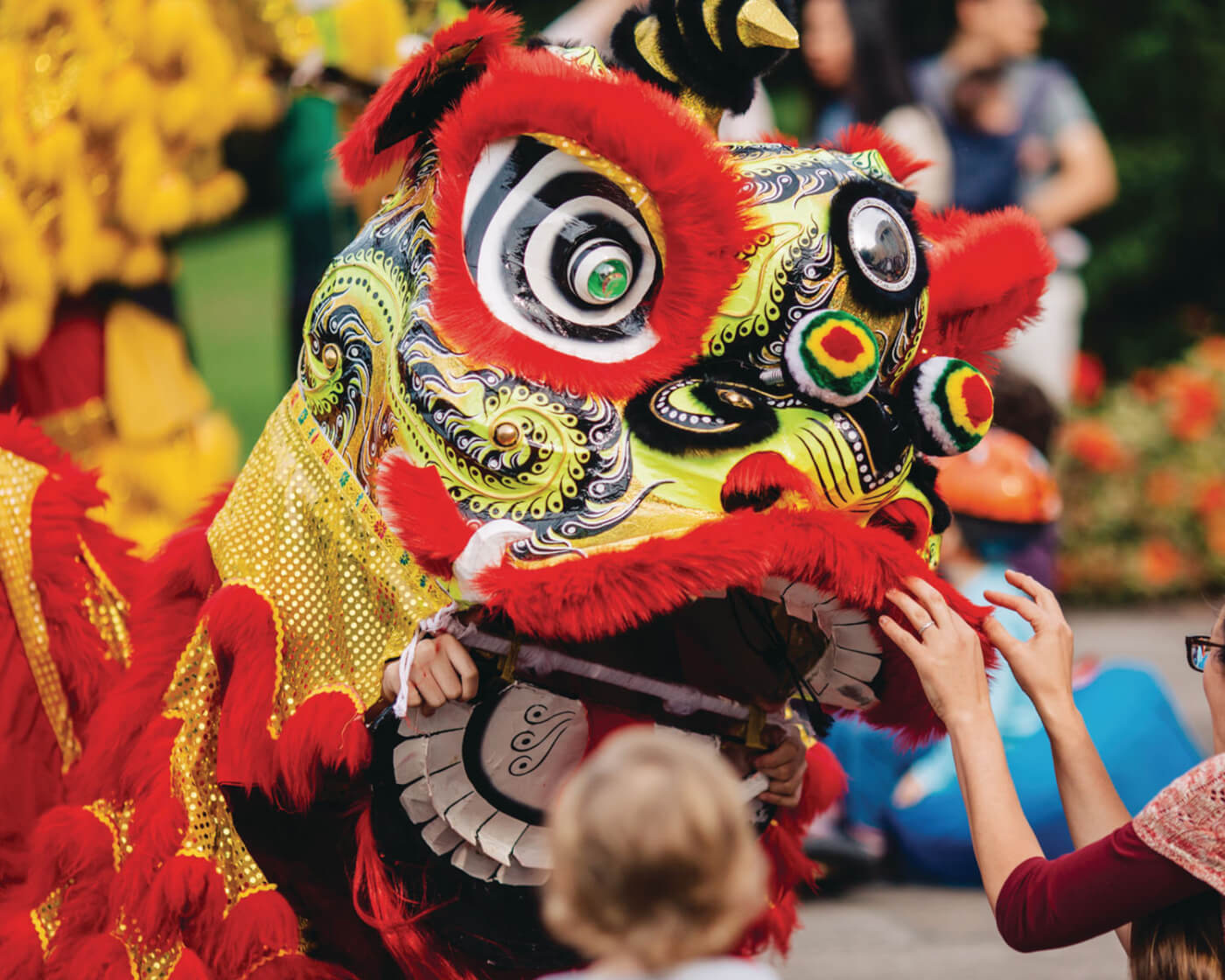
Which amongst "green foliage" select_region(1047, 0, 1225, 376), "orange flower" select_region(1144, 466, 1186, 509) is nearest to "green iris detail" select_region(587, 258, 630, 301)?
"orange flower" select_region(1144, 466, 1186, 509)

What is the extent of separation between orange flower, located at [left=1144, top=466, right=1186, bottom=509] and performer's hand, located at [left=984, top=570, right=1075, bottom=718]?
18.3 feet

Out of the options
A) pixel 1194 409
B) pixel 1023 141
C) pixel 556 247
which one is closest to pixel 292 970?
pixel 556 247

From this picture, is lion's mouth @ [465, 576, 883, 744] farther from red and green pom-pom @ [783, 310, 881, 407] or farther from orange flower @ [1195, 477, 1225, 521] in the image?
orange flower @ [1195, 477, 1225, 521]

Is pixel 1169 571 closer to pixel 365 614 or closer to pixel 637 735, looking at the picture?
pixel 365 614

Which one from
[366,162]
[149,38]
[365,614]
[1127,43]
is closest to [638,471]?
[365,614]

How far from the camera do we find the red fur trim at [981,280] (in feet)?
6.61

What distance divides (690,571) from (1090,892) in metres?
0.53

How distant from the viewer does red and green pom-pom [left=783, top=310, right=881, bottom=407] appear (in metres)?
1.78

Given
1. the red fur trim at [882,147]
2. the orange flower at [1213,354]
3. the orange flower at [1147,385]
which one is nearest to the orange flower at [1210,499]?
the orange flower at [1147,385]

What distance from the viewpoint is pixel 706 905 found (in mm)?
1136

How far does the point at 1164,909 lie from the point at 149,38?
2.88 meters

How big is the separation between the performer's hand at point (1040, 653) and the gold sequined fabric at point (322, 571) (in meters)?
0.66

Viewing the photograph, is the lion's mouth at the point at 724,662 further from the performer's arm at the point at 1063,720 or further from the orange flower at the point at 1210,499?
the orange flower at the point at 1210,499

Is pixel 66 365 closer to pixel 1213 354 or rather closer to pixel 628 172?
pixel 628 172
